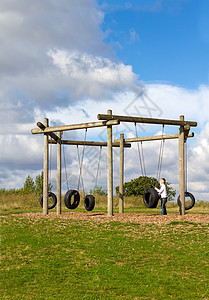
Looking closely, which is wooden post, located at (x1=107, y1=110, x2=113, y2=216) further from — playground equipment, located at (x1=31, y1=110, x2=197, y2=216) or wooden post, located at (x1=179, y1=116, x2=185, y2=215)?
wooden post, located at (x1=179, y1=116, x2=185, y2=215)

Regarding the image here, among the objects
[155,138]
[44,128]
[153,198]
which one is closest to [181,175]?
[153,198]

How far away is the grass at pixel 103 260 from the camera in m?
9.10

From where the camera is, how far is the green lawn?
909cm

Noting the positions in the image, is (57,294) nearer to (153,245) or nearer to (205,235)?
(153,245)

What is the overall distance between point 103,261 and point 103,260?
0.26ft

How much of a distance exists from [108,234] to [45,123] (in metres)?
8.30

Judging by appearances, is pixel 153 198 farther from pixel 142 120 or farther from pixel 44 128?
pixel 44 128

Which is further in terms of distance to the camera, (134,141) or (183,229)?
(134,141)

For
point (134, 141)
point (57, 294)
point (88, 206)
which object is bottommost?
point (57, 294)

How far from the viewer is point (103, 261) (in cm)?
1129

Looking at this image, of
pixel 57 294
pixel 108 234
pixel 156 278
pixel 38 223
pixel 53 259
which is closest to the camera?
pixel 57 294

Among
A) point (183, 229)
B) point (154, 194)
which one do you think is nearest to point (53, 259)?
point (183, 229)

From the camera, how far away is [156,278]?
981 centimetres

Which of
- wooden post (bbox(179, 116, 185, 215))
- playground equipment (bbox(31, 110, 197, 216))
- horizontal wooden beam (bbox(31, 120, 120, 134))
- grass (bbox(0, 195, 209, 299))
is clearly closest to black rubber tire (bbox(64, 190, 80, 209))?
playground equipment (bbox(31, 110, 197, 216))
